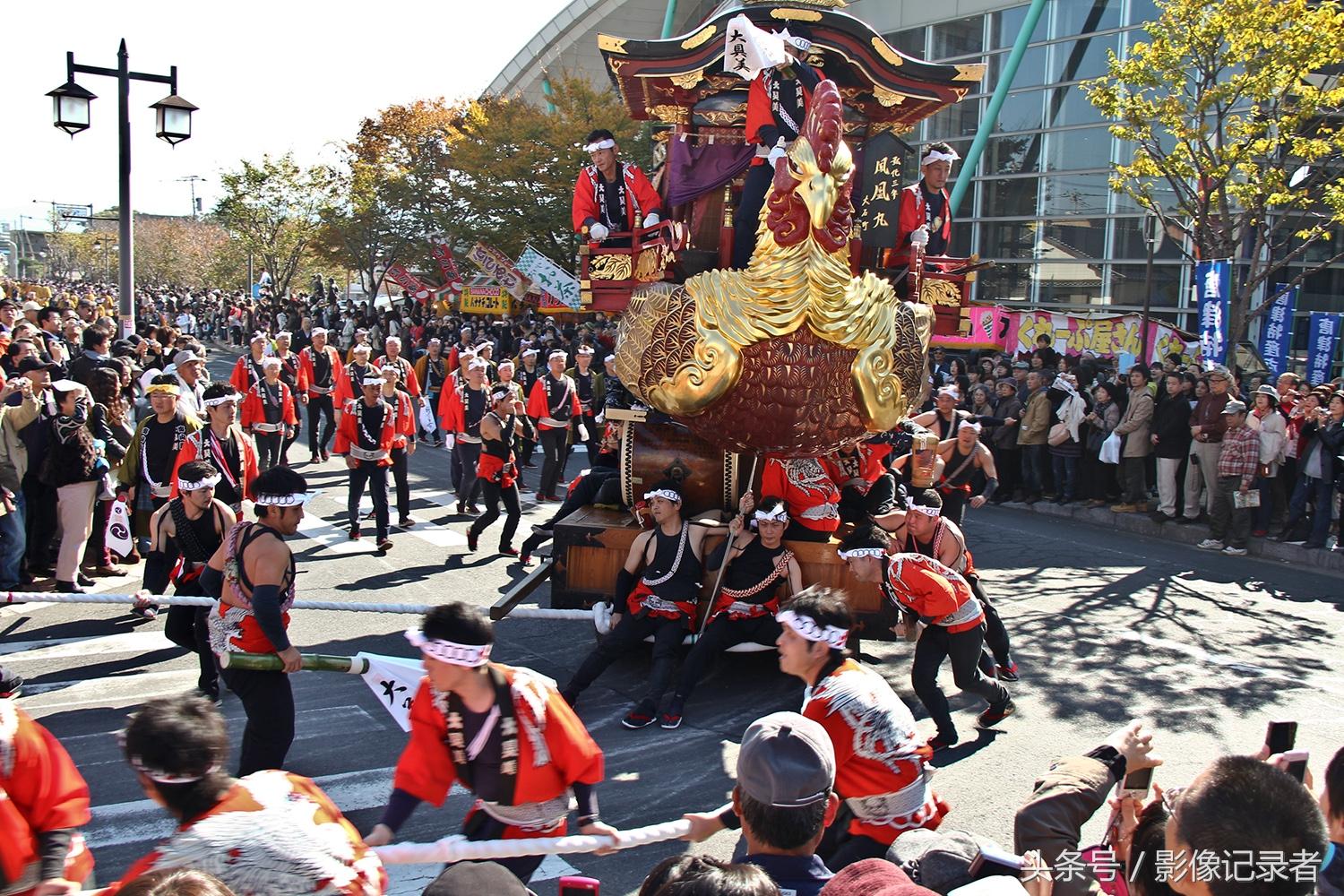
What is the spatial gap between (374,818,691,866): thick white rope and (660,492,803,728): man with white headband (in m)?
2.85

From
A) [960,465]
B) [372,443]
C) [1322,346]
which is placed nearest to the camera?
[960,465]

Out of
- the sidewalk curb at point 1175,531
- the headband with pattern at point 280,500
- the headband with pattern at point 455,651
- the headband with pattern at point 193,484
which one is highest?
the headband with pattern at point 280,500

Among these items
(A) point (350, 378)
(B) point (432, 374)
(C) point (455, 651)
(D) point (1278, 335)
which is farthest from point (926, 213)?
(B) point (432, 374)

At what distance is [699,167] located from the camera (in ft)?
25.4

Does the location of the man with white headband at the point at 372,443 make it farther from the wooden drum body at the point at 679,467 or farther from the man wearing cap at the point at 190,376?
the wooden drum body at the point at 679,467

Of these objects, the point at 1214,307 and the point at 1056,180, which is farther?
the point at 1056,180

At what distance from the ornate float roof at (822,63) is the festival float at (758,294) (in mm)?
13

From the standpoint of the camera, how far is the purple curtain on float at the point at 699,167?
7648 millimetres

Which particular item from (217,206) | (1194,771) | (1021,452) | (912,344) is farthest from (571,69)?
(1194,771)

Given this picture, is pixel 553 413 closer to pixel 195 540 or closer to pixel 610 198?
pixel 610 198

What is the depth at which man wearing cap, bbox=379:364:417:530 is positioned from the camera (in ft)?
34.7

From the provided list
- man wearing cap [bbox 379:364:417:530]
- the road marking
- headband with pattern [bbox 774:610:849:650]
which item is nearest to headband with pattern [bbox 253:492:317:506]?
headband with pattern [bbox 774:610:849:650]

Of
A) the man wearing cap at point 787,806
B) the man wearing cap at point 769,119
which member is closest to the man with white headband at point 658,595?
the man wearing cap at point 769,119

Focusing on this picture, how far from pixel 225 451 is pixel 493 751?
5.17 m
